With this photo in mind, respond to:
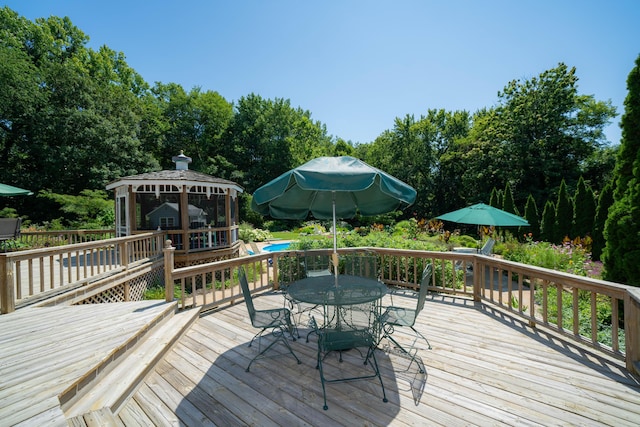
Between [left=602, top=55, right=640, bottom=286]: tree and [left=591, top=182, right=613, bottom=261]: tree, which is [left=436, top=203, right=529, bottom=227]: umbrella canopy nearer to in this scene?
[left=602, top=55, right=640, bottom=286]: tree

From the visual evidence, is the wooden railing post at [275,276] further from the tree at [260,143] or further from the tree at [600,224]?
the tree at [260,143]

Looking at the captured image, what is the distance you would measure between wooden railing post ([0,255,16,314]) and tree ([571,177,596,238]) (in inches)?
638

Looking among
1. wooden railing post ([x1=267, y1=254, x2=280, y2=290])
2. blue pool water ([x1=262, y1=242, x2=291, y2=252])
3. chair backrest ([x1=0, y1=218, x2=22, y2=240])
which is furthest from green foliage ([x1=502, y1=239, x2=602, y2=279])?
chair backrest ([x1=0, y1=218, x2=22, y2=240])

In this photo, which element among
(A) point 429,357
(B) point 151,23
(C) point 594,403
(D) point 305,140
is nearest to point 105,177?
(B) point 151,23

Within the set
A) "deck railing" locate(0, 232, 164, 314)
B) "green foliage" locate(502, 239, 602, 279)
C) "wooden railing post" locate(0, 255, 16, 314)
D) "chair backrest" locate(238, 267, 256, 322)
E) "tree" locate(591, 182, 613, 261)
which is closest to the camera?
"chair backrest" locate(238, 267, 256, 322)

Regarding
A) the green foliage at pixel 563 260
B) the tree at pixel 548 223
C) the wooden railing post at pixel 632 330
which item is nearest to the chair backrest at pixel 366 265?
the wooden railing post at pixel 632 330

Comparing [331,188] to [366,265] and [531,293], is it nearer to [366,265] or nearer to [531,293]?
[366,265]

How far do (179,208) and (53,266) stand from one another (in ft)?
16.2

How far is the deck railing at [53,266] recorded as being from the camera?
3.73 m

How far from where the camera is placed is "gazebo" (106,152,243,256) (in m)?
9.01

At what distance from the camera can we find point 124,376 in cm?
260

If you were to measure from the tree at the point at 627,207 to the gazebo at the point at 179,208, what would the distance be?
982 cm

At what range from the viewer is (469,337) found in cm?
357

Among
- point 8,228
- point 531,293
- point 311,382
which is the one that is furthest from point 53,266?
point 531,293
